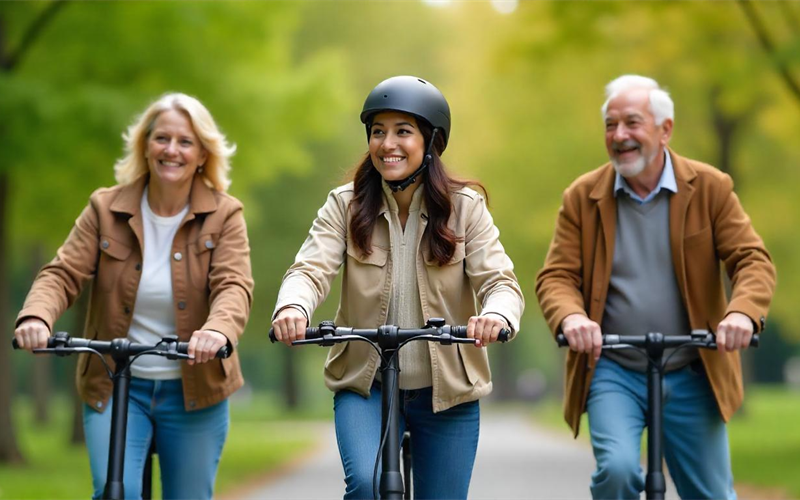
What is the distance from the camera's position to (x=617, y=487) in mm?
5031

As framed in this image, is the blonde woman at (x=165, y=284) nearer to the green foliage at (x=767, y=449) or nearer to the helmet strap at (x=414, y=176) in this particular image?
the helmet strap at (x=414, y=176)

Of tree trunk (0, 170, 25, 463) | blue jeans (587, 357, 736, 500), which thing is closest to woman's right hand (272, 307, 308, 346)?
blue jeans (587, 357, 736, 500)

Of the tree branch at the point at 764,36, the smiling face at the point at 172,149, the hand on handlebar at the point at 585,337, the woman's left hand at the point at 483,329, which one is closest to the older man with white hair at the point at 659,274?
the hand on handlebar at the point at 585,337

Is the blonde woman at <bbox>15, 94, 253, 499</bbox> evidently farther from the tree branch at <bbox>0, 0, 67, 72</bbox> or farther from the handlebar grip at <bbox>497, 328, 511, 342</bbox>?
the tree branch at <bbox>0, 0, 67, 72</bbox>

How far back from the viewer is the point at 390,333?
4.38m

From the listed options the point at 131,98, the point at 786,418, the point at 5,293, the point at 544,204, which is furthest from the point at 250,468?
the point at 786,418

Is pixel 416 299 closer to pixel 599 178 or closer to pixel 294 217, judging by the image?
pixel 599 178

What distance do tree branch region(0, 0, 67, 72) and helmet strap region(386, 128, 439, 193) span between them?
34.0ft

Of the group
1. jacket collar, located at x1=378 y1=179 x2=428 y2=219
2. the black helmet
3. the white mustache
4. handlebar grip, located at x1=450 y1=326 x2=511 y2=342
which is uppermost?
the black helmet

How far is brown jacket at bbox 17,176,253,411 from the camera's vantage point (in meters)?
5.51

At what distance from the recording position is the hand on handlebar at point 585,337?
495 centimetres

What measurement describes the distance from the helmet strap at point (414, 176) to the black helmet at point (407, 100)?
88 millimetres

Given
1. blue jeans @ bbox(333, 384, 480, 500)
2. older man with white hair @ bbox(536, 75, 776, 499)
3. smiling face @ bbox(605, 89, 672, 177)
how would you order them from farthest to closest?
1. smiling face @ bbox(605, 89, 672, 177)
2. older man with white hair @ bbox(536, 75, 776, 499)
3. blue jeans @ bbox(333, 384, 480, 500)

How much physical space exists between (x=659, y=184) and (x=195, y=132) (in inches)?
85.5
